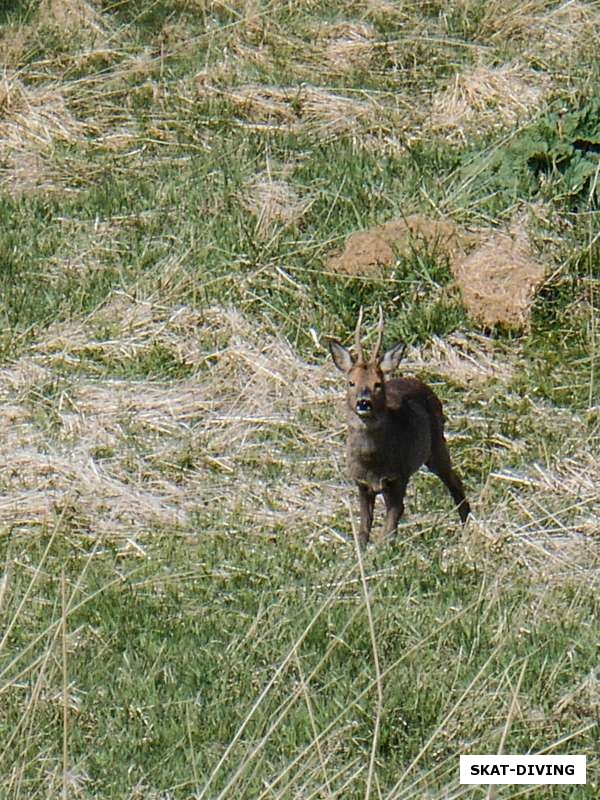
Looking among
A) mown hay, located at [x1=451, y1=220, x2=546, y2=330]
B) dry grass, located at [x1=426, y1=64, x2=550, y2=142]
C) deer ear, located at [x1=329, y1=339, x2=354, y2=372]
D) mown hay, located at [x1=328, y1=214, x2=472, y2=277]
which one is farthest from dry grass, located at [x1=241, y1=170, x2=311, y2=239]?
deer ear, located at [x1=329, y1=339, x2=354, y2=372]

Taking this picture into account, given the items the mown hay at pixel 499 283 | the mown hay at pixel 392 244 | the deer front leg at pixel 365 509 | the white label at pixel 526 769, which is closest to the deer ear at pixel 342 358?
the deer front leg at pixel 365 509

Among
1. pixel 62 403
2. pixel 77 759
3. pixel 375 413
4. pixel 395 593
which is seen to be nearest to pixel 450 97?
pixel 62 403

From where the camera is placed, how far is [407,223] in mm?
8930

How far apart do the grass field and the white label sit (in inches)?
1.8

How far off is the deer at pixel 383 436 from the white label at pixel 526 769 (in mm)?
1745

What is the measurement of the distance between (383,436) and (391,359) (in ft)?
1.22

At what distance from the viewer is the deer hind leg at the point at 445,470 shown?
272 inches

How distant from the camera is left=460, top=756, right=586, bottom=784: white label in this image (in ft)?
15.7

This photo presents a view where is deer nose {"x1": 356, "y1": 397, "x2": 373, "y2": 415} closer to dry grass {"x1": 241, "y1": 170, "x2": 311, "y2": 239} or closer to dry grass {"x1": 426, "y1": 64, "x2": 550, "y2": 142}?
dry grass {"x1": 241, "y1": 170, "x2": 311, "y2": 239}

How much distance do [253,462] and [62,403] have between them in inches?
42.8

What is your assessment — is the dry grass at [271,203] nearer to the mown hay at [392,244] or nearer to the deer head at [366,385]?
the mown hay at [392,244]

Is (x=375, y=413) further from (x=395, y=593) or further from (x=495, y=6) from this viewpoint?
(x=495, y=6)

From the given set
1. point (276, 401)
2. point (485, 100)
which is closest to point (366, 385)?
point (276, 401)

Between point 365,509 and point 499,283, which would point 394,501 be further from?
point 499,283
